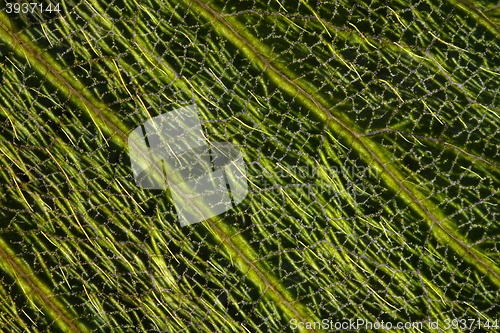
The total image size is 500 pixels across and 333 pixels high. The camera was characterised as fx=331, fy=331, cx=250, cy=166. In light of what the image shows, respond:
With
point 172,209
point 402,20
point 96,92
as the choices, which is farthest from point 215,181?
point 402,20

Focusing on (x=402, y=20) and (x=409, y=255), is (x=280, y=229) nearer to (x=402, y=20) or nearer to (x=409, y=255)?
(x=409, y=255)

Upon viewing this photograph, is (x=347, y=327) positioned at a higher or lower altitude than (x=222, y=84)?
lower

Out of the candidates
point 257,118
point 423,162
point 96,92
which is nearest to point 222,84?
point 257,118

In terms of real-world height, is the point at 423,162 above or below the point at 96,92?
below

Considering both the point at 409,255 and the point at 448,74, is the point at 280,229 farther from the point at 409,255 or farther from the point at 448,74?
the point at 448,74

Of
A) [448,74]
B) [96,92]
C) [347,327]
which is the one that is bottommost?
[347,327]

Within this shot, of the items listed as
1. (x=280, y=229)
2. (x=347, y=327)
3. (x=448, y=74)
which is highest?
(x=448, y=74)
